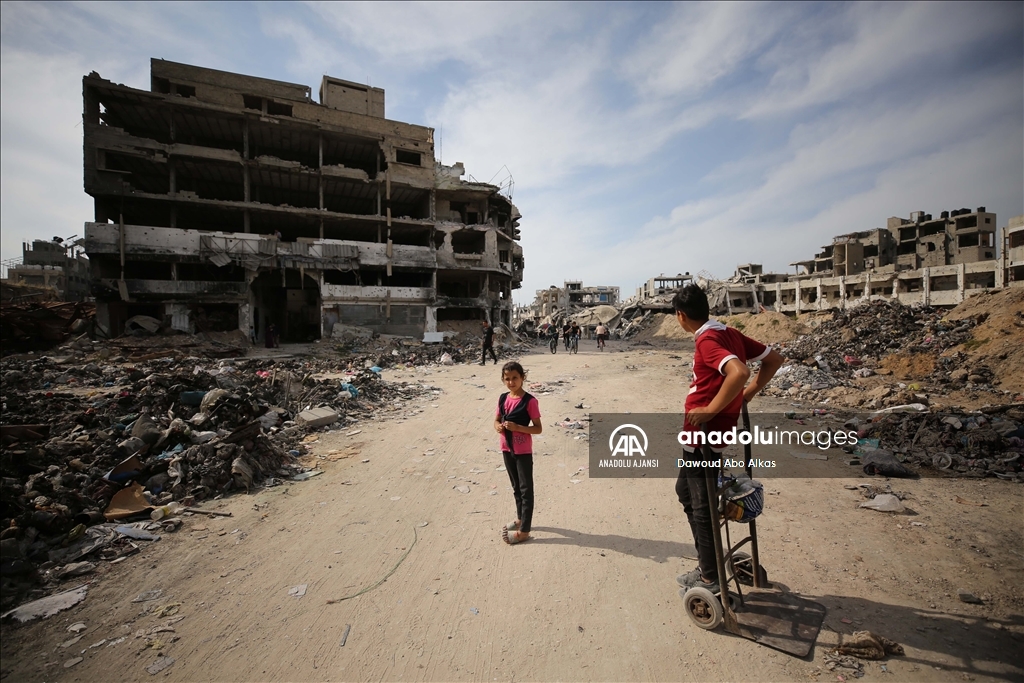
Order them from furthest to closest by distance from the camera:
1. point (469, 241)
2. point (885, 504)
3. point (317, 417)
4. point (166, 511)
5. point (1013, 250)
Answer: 1. point (469, 241)
2. point (1013, 250)
3. point (317, 417)
4. point (166, 511)
5. point (885, 504)

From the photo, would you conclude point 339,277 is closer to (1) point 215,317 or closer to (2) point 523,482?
(1) point 215,317

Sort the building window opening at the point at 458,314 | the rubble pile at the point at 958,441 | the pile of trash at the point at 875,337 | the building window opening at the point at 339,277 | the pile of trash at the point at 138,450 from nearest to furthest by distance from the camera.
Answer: the pile of trash at the point at 138,450
the rubble pile at the point at 958,441
the pile of trash at the point at 875,337
the building window opening at the point at 339,277
the building window opening at the point at 458,314

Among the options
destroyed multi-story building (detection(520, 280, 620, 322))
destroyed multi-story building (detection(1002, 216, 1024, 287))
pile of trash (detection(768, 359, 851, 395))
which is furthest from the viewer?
destroyed multi-story building (detection(520, 280, 620, 322))

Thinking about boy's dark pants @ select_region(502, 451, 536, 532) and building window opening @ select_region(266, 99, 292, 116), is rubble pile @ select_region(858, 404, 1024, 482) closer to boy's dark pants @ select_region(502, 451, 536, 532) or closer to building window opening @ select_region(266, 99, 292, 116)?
boy's dark pants @ select_region(502, 451, 536, 532)

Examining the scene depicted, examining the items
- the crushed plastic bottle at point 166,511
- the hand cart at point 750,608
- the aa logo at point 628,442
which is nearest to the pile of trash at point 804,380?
the aa logo at point 628,442

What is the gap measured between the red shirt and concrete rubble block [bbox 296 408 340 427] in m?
6.25

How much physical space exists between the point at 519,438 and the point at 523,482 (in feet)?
1.18

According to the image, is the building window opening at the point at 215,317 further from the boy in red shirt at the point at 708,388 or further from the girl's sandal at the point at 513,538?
the boy in red shirt at the point at 708,388

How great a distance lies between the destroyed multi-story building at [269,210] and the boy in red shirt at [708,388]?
890 inches

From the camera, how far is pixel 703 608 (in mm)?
2336

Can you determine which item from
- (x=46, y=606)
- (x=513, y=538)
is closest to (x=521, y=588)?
(x=513, y=538)

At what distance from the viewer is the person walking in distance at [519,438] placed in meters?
3.25

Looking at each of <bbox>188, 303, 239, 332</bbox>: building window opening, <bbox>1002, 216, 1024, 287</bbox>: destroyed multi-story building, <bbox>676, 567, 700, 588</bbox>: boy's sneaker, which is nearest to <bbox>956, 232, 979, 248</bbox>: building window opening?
<bbox>1002, 216, 1024, 287</bbox>: destroyed multi-story building

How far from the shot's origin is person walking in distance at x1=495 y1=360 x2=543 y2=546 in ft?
10.7
